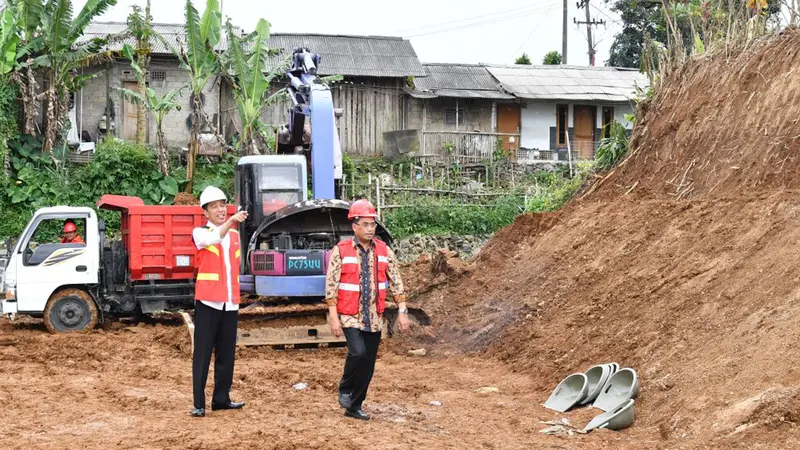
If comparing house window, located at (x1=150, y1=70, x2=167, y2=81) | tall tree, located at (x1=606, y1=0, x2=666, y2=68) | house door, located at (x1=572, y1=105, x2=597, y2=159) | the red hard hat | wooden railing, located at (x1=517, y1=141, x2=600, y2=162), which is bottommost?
the red hard hat

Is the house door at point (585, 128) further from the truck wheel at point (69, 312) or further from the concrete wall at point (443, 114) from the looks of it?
the truck wheel at point (69, 312)

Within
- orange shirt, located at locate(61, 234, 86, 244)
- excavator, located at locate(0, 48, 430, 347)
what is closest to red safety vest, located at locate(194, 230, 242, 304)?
excavator, located at locate(0, 48, 430, 347)

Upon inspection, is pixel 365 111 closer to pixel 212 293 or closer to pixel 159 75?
pixel 159 75

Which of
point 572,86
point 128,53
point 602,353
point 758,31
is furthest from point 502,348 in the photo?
point 572,86

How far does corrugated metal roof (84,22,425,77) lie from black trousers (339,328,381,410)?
23.7m

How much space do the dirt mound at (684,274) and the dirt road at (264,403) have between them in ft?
2.08

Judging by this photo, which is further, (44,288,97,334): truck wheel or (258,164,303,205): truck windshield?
(258,164,303,205): truck windshield

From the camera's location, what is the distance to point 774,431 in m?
7.25

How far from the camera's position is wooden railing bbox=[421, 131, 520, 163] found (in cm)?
3309

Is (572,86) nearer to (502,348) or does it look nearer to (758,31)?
(758,31)

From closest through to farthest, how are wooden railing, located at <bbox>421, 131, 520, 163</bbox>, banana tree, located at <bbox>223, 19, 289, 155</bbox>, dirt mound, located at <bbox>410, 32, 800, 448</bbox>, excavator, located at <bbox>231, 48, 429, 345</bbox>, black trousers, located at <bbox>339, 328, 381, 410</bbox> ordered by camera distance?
dirt mound, located at <bbox>410, 32, 800, 448</bbox>
black trousers, located at <bbox>339, 328, 381, 410</bbox>
excavator, located at <bbox>231, 48, 429, 345</bbox>
banana tree, located at <bbox>223, 19, 289, 155</bbox>
wooden railing, located at <bbox>421, 131, 520, 163</bbox>

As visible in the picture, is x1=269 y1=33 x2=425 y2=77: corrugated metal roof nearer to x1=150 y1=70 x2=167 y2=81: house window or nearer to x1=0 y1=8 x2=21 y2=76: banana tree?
x1=150 y1=70 x2=167 y2=81: house window

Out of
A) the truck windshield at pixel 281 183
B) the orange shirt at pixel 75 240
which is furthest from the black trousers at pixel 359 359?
the orange shirt at pixel 75 240

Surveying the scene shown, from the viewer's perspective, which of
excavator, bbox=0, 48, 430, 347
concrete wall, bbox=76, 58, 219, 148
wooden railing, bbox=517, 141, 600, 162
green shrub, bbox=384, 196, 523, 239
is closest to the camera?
excavator, bbox=0, 48, 430, 347
